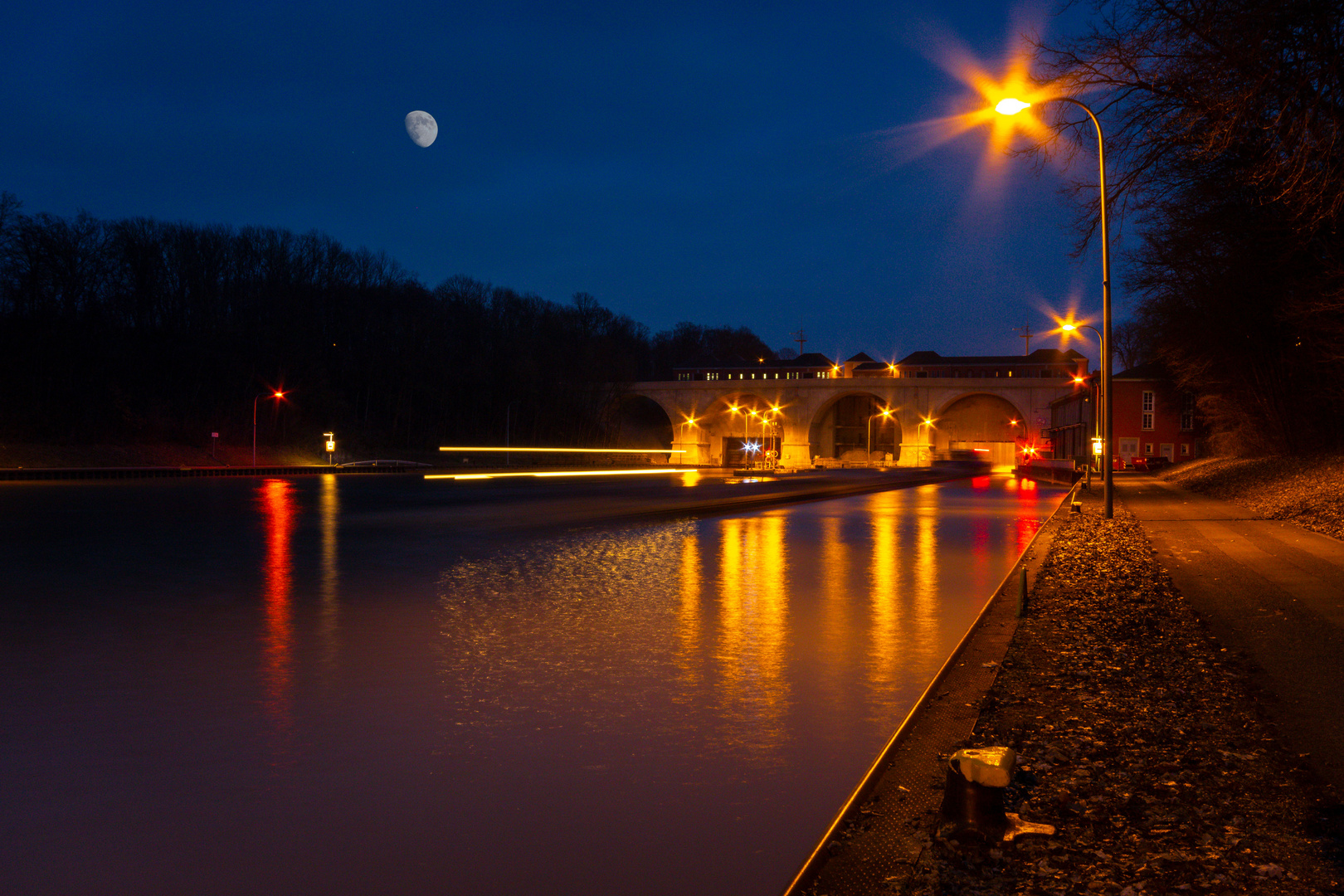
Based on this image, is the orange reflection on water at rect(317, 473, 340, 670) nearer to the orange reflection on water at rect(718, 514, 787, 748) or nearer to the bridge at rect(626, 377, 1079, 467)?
the orange reflection on water at rect(718, 514, 787, 748)

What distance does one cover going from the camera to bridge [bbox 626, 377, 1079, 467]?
102 metres

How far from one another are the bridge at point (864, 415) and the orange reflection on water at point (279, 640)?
272 feet

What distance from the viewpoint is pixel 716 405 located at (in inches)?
4715

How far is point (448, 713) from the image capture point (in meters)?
6.83

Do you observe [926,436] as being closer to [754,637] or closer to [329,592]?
[329,592]

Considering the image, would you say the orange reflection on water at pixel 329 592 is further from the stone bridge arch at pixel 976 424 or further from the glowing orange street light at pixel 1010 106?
the stone bridge arch at pixel 976 424

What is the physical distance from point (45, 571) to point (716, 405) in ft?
349

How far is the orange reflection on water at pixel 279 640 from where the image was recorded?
662 cm

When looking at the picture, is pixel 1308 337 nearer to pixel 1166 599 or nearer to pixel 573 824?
pixel 1166 599

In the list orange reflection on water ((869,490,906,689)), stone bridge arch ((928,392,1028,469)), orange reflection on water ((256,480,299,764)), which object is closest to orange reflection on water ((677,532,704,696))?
orange reflection on water ((869,490,906,689))

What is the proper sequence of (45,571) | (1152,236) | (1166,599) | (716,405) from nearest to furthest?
(1166,599) < (45,571) < (1152,236) < (716,405)

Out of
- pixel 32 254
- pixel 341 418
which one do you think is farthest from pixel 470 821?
pixel 341 418

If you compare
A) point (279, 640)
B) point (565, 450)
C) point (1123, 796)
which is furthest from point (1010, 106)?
point (565, 450)

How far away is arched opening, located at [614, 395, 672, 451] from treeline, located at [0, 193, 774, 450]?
3311 millimetres
